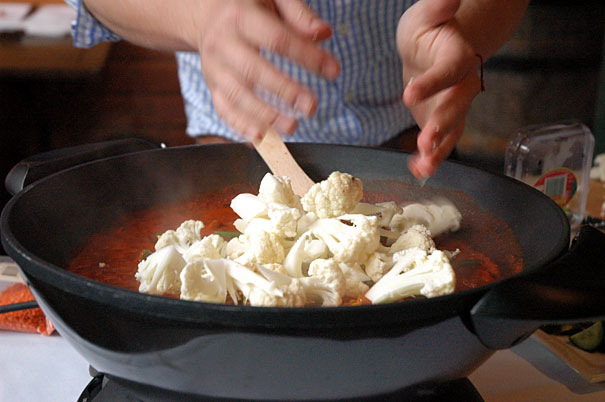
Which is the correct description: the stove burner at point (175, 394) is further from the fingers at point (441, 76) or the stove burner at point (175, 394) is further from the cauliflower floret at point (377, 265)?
the fingers at point (441, 76)

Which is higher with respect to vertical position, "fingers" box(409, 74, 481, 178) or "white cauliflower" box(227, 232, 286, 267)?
"fingers" box(409, 74, 481, 178)

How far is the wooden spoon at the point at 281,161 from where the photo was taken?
0.91 metres

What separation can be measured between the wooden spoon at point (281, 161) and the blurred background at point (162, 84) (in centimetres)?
168

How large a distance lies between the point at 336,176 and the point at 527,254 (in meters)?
0.25

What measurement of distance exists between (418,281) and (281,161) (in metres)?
0.36

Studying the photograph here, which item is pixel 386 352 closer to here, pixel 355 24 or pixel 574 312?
pixel 574 312

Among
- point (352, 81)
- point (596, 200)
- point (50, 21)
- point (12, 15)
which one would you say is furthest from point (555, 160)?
point (12, 15)

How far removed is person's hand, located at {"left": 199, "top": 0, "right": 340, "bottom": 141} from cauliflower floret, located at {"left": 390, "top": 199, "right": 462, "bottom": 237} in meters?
0.25

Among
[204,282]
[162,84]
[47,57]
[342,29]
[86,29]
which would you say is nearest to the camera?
[204,282]

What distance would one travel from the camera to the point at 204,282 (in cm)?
59

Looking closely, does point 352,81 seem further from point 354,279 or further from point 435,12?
point 354,279

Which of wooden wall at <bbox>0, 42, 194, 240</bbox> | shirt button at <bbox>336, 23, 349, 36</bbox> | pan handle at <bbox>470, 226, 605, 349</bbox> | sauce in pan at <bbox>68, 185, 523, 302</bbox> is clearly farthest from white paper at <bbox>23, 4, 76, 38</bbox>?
pan handle at <bbox>470, 226, 605, 349</bbox>

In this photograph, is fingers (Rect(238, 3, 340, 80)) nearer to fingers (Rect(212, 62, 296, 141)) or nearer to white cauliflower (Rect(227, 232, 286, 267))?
fingers (Rect(212, 62, 296, 141))

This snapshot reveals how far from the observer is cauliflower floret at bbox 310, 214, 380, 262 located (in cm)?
67
